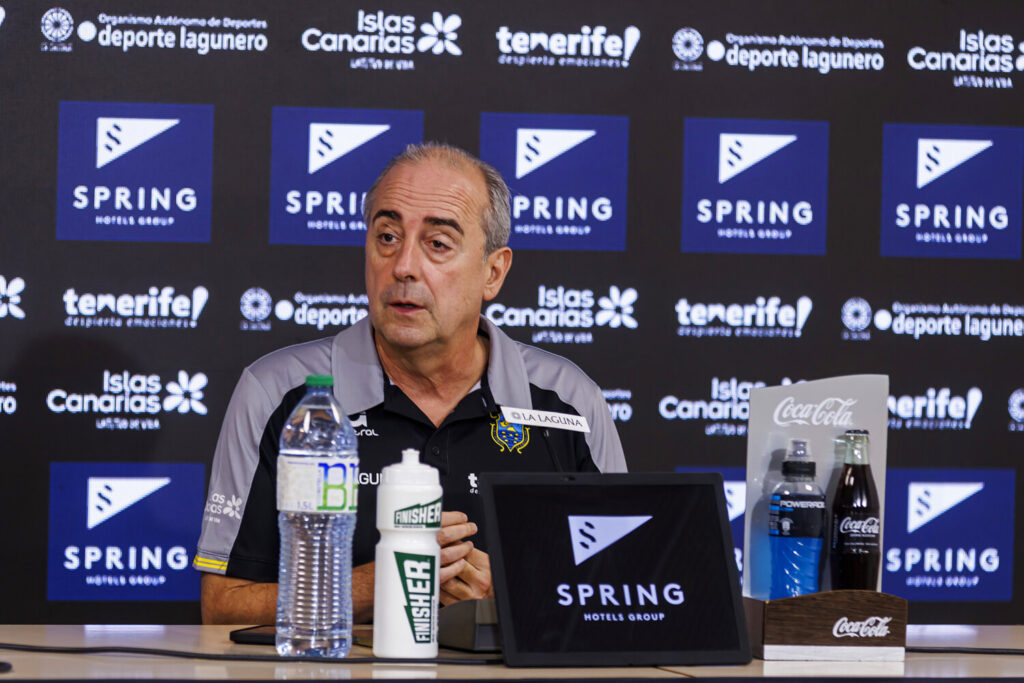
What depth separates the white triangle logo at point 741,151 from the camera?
9.63ft

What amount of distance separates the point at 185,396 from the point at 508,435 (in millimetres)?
1096

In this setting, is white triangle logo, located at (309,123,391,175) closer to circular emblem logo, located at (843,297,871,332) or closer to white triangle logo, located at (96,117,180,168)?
white triangle logo, located at (96,117,180,168)

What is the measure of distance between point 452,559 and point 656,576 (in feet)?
0.99

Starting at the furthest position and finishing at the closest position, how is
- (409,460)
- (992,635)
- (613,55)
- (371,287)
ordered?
(613,55), (371,287), (992,635), (409,460)

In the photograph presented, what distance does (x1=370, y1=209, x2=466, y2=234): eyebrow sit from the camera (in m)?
1.91

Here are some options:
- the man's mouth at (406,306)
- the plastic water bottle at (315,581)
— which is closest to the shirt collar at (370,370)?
the man's mouth at (406,306)

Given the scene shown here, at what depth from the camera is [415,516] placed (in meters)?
1.13

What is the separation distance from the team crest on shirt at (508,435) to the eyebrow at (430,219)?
35 centimetres

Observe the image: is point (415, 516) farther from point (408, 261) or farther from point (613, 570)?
point (408, 261)

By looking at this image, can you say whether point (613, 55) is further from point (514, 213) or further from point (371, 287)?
point (371, 287)

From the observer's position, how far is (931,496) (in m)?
2.96

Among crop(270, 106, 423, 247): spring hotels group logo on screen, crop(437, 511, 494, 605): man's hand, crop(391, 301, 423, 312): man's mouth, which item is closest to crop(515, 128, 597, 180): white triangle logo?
crop(270, 106, 423, 247): spring hotels group logo on screen

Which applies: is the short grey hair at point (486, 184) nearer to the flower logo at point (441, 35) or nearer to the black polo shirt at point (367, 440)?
the black polo shirt at point (367, 440)

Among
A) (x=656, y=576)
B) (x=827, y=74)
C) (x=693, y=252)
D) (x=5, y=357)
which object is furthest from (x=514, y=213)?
(x=656, y=576)
